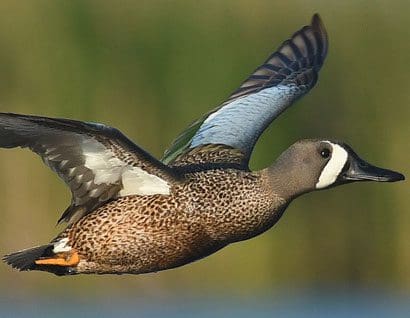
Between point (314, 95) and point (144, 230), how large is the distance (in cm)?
408

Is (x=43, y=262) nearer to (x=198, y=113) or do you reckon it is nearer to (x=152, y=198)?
(x=152, y=198)

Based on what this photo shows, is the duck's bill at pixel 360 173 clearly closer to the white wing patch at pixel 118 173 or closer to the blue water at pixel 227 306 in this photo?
the white wing patch at pixel 118 173

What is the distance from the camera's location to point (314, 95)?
11508 millimetres

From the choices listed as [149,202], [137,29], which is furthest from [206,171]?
[137,29]

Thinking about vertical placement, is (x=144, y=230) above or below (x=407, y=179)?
above

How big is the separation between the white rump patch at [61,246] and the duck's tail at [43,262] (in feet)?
0.04

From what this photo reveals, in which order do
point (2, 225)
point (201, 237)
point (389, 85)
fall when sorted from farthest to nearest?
point (389, 85) → point (2, 225) → point (201, 237)

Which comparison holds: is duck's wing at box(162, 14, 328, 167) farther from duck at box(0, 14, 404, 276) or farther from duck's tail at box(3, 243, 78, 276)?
duck's tail at box(3, 243, 78, 276)

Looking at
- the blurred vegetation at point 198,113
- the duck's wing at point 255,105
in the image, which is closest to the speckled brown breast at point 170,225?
the duck's wing at point 255,105

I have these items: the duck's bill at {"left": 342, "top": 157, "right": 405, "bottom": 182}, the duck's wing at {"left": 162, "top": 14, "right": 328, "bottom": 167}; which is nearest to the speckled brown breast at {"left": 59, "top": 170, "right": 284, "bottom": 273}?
the duck's bill at {"left": 342, "top": 157, "right": 405, "bottom": 182}

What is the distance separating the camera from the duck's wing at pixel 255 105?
331 inches

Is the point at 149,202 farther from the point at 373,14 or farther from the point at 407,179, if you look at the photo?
the point at 373,14

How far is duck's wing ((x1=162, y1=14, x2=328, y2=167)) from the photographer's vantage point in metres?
8.41

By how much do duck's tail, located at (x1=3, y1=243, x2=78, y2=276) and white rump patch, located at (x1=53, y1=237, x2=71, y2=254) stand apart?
0.04ft
